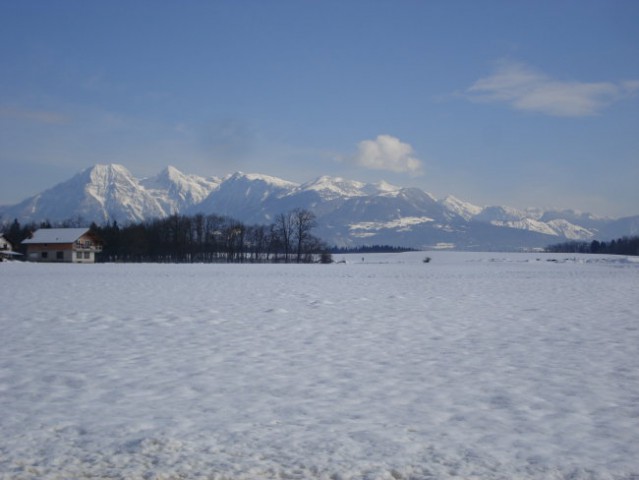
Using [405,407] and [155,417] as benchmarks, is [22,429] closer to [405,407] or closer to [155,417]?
[155,417]

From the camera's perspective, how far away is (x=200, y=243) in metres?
115

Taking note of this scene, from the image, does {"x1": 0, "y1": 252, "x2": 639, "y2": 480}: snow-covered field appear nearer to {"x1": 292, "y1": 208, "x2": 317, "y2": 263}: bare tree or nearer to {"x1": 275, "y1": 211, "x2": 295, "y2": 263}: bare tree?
{"x1": 292, "y1": 208, "x2": 317, "y2": 263}: bare tree

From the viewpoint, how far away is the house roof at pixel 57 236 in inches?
4147

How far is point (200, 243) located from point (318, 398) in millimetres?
110206

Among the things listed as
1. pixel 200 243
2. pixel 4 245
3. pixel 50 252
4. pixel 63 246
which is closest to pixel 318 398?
pixel 63 246

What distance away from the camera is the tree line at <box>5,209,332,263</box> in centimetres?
11031

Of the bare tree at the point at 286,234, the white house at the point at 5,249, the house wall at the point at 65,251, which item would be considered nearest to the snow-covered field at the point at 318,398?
the house wall at the point at 65,251

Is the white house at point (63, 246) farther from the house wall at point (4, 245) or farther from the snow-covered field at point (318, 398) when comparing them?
the snow-covered field at point (318, 398)

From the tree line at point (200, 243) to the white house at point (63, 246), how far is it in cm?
435

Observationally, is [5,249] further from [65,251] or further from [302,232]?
[302,232]

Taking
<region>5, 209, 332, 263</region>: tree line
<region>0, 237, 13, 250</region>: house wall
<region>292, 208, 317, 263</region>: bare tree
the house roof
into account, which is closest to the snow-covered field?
<region>5, 209, 332, 263</region>: tree line

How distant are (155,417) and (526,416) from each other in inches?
186

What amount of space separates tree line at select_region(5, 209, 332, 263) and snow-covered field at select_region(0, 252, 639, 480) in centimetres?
9033

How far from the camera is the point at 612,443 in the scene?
6234 mm
